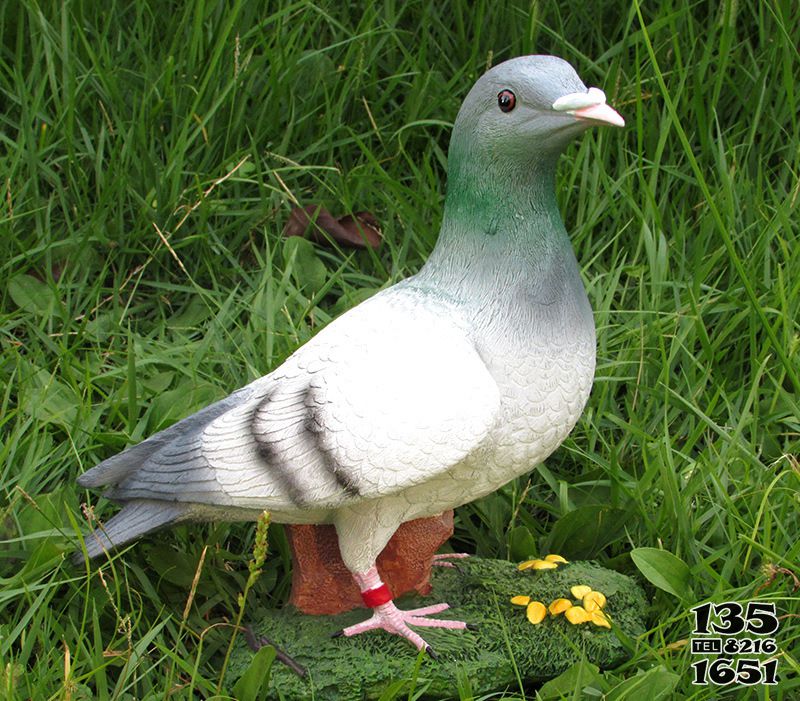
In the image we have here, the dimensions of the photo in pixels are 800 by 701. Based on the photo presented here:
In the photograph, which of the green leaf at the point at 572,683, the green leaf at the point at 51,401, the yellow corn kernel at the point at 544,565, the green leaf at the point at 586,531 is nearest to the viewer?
the green leaf at the point at 572,683

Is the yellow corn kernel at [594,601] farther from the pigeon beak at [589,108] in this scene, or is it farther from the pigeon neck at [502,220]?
the pigeon beak at [589,108]

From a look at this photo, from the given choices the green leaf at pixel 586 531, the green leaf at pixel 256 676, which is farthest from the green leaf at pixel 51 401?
the green leaf at pixel 586 531

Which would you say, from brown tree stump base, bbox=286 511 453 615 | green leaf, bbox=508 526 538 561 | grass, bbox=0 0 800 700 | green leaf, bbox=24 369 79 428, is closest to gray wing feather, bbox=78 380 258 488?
grass, bbox=0 0 800 700

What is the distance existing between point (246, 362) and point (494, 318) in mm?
1027

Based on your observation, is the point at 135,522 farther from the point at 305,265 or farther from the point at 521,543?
the point at 305,265

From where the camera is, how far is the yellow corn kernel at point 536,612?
2.84 metres

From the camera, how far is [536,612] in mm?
2852

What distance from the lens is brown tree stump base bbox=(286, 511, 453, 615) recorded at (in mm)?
2883

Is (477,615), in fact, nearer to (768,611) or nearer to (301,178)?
(768,611)

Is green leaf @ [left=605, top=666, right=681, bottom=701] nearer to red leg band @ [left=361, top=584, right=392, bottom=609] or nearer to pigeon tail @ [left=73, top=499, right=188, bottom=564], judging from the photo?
red leg band @ [left=361, top=584, right=392, bottom=609]

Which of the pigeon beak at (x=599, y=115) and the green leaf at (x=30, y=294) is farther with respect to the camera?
the green leaf at (x=30, y=294)

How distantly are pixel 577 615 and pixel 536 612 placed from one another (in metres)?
0.09

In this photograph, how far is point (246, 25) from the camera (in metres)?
4.16

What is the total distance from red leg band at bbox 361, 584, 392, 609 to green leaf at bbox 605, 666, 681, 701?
528mm
